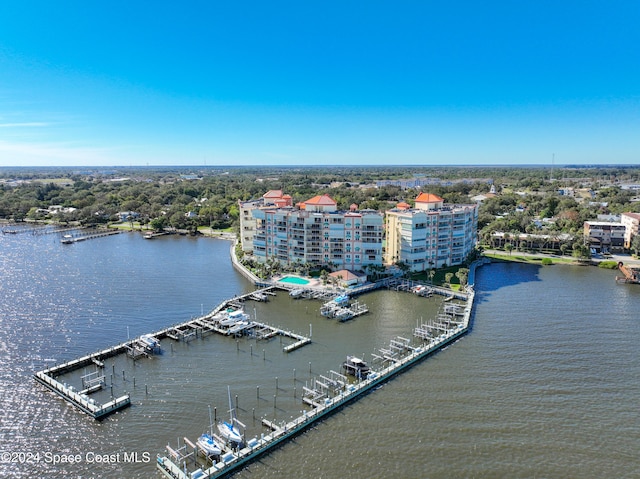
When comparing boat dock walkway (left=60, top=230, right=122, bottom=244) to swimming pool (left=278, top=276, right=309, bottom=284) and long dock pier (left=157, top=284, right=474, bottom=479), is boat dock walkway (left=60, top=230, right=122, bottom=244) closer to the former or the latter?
swimming pool (left=278, top=276, right=309, bottom=284)

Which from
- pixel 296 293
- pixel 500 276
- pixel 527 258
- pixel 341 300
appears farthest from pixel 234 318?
pixel 527 258

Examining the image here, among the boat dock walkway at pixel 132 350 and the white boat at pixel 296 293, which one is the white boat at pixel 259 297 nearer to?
the boat dock walkway at pixel 132 350

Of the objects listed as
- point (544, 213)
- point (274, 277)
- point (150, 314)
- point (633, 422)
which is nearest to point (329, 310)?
point (274, 277)

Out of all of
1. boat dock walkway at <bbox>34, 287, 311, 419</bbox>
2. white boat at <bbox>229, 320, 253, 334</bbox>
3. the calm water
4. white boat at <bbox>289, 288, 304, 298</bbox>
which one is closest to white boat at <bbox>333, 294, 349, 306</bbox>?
the calm water

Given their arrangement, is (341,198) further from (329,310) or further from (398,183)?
(329,310)

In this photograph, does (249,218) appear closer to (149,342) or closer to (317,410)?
(149,342)

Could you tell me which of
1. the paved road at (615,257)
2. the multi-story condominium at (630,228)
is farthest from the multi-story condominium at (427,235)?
the multi-story condominium at (630,228)
